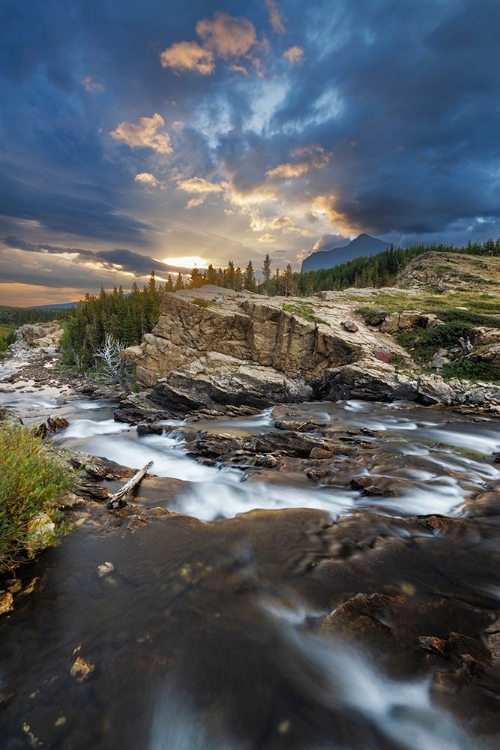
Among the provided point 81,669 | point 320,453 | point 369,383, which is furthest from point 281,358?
point 81,669

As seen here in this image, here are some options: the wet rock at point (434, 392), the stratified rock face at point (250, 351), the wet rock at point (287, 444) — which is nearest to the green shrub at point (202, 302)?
the stratified rock face at point (250, 351)

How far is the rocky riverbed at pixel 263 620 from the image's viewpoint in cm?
429

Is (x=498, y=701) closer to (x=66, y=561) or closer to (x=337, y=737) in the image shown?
(x=337, y=737)

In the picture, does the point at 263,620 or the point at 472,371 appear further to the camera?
the point at 472,371

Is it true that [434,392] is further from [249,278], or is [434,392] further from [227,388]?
[249,278]

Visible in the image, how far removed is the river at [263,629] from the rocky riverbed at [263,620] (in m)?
0.02

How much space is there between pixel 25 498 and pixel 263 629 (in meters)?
5.23

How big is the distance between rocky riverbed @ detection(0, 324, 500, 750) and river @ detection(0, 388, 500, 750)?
0.08 ft

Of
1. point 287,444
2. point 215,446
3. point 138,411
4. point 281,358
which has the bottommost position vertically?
point 138,411

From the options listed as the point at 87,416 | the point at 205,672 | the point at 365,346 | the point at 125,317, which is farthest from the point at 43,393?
the point at 205,672

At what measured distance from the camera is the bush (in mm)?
6281

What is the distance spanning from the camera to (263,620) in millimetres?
5926

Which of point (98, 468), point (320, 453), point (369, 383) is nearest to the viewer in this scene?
point (98, 468)

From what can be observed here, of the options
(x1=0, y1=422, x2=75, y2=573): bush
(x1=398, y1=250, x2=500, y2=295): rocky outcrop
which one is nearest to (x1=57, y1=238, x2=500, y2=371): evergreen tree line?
(x1=398, y1=250, x2=500, y2=295): rocky outcrop
